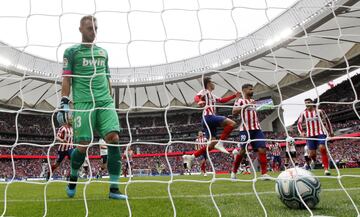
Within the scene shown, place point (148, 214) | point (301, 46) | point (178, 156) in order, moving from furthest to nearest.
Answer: point (178, 156)
point (301, 46)
point (148, 214)

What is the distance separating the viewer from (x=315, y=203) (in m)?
2.77

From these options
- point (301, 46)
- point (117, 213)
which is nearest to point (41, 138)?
point (301, 46)

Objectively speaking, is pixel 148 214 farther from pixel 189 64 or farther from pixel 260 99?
pixel 260 99

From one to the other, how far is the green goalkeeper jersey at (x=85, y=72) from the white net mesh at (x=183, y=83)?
0.21m

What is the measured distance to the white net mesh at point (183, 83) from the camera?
383 cm

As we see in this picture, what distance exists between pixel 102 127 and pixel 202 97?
2607 millimetres

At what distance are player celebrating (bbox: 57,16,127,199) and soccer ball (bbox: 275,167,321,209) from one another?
5.21 ft

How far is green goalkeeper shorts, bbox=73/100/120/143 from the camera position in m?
3.51

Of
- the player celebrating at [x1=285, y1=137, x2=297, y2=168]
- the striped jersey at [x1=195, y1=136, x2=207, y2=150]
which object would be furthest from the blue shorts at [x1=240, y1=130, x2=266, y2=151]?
the striped jersey at [x1=195, y1=136, x2=207, y2=150]

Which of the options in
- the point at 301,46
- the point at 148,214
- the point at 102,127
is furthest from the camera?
the point at 301,46

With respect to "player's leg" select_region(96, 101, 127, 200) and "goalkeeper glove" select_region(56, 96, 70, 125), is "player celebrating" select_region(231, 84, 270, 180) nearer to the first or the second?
"player's leg" select_region(96, 101, 127, 200)

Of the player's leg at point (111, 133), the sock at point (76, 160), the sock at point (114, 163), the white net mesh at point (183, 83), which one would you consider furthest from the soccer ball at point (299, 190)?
the sock at point (76, 160)

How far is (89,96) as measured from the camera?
143 inches

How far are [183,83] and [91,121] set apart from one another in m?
27.3
